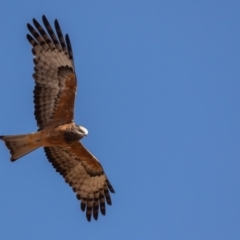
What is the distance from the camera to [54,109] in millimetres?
14383

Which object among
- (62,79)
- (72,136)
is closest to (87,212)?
(72,136)

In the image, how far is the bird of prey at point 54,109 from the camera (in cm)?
1412

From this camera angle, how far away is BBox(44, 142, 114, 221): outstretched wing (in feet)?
49.7

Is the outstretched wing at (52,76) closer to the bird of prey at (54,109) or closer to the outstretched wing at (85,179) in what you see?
the bird of prey at (54,109)

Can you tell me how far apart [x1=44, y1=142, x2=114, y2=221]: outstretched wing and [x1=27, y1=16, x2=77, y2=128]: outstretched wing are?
985 mm

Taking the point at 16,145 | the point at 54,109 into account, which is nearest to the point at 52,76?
the point at 54,109

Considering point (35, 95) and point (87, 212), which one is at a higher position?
point (35, 95)

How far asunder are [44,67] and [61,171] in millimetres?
2265

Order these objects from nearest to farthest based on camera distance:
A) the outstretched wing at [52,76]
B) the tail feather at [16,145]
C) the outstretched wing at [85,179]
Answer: the tail feather at [16,145]
the outstretched wing at [52,76]
the outstretched wing at [85,179]

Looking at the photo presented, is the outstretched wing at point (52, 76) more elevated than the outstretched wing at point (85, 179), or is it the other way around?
the outstretched wing at point (52, 76)

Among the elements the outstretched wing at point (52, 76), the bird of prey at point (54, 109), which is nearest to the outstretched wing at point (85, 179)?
the bird of prey at point (54, 109)

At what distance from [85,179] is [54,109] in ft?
6.04

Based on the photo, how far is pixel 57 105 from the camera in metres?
14.3

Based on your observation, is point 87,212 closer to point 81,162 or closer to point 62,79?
point 81,162
